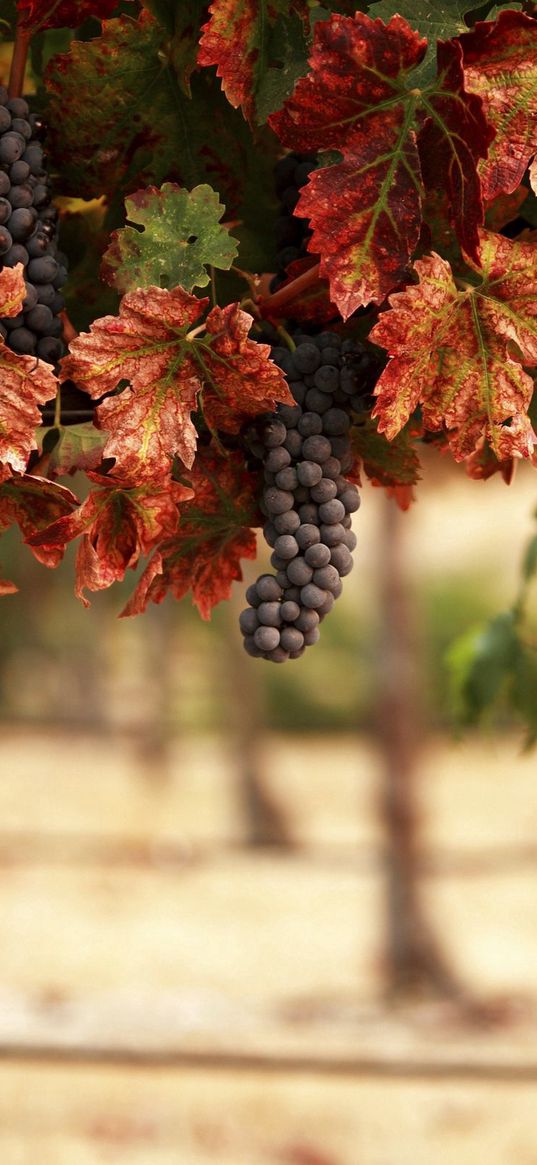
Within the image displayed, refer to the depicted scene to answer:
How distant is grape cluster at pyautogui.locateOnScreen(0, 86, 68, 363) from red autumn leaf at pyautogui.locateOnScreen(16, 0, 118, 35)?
34mm

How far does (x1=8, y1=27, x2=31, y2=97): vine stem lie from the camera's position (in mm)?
524

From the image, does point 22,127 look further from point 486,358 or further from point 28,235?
point 486,358

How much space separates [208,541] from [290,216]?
0.14 m

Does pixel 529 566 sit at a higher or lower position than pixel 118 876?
higher

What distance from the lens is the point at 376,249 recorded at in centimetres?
48

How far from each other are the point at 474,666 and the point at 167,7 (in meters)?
1.19

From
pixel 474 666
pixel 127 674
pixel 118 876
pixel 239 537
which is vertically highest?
pixel 239 537

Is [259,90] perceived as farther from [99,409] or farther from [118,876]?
[118,876]

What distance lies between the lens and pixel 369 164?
0.48m

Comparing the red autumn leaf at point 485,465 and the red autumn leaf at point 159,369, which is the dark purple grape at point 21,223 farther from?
the red autumn leaf at point 485,465

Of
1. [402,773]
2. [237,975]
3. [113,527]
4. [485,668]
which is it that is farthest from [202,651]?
[113,527]

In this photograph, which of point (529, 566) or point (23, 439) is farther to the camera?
point (529, 566)

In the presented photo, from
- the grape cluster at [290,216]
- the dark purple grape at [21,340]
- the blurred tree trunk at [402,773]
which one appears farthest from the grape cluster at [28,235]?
the blurred tree trunk at [402,773]

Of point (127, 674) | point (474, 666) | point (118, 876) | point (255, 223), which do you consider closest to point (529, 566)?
point (474, 666)
